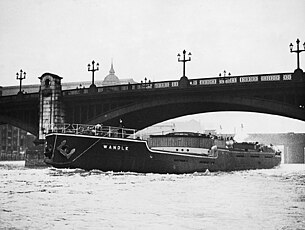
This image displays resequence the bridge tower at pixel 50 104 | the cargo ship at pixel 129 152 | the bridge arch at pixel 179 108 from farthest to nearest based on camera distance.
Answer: the bridge tower at pixel 50 104 → the bridge arch at pixel 179 108 → the cargo ship at pixel 129 152

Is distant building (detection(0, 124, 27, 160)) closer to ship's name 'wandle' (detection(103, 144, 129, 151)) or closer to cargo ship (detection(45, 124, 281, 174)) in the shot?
cargo ship (detection(45, 124, 281, 174))

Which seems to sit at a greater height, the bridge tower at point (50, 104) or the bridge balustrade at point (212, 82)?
the bridge balustrade at point (212, 82)

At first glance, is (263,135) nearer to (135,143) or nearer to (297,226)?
(135,143)

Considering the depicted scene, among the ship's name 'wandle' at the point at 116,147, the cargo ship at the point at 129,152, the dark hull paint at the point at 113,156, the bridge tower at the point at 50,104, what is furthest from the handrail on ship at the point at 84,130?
the bridge tower at the point at 50,104

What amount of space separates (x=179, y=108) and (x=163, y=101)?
2.11 meters

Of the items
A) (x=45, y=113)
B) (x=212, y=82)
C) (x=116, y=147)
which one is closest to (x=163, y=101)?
A: (x=212, y=82)

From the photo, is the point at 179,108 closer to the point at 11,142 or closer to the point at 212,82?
the point at 212,82

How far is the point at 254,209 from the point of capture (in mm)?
8914

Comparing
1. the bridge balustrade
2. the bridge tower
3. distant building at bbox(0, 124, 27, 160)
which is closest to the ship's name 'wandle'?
the bridge balustrade

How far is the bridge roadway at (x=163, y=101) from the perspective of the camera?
91.5 feet

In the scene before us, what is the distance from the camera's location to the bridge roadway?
27891 mm

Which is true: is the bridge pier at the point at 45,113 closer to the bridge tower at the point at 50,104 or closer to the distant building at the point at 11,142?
the bridge tower at the point at 50,104

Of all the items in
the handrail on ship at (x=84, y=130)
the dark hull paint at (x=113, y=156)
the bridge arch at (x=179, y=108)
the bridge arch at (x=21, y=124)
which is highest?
the bridge arch at (x=179, y=108)

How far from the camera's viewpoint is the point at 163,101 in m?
32.3
